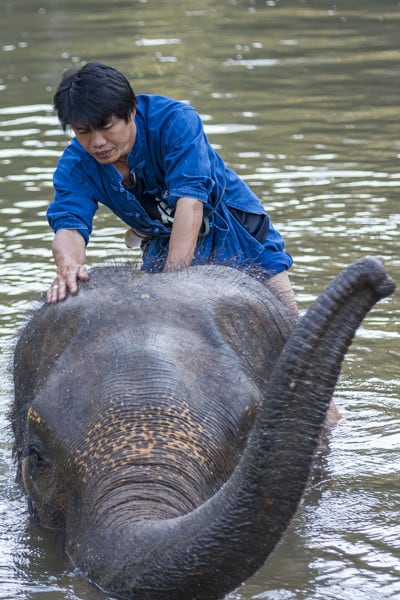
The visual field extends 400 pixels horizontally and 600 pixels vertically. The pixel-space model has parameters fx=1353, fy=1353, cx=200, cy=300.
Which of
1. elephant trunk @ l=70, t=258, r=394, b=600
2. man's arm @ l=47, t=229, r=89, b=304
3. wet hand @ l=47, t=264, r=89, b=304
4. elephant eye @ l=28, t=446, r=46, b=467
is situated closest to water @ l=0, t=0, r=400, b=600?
man's arm @ l=47, t=229, r=89, b=304

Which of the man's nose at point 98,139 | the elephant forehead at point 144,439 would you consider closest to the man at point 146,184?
the man's nose at point 98,139

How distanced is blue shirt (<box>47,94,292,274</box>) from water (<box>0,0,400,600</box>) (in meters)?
0.24

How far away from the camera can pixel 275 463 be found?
10.7ft

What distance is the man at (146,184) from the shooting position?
497 centimetres

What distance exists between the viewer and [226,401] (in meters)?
4.28

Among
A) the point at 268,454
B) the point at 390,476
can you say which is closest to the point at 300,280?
the point at 390,476

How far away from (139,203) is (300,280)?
3.10 metres

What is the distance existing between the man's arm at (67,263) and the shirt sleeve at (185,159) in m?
0.42

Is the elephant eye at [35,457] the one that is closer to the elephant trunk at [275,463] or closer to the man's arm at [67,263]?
the man's arm at [67,263]

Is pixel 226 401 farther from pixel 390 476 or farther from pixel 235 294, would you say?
Answer: pixel 390 476

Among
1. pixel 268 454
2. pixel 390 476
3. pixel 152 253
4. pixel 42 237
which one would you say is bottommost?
pixel 42 237

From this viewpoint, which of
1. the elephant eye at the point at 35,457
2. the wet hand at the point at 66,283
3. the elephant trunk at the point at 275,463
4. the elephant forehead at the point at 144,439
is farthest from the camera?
the wet hand at the point at 66,283

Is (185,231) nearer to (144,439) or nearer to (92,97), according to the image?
(92,97)

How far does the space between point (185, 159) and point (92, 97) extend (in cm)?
52
